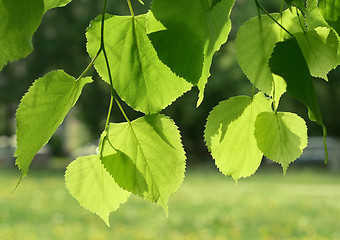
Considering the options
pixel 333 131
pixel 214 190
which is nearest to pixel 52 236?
pixel 214 190

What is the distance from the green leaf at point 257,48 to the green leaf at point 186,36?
0.05 metres

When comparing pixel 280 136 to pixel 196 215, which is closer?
pixel 280 136

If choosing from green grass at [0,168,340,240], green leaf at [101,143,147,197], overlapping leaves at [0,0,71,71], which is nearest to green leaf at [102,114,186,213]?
green leaf at [101,143,147,197]

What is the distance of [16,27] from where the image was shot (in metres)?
0.27

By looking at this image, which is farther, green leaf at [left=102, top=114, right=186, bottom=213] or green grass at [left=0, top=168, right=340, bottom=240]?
green grass at [left=0, top=168, right=340, bottom=240]

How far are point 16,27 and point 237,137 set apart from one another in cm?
20

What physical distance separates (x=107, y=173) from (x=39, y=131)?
0.07 m

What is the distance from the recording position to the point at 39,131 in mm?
323

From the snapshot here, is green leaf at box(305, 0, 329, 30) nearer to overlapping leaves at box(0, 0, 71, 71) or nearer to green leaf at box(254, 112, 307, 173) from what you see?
green leaf at box(254, 112, 307, 173)

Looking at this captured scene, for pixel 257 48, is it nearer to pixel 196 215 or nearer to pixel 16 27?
pixel 16 27

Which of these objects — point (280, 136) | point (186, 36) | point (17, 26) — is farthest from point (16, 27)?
point (280, 136)

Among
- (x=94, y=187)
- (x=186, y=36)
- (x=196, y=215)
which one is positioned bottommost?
(x=196, y=215)

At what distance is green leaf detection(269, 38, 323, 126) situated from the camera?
331mm

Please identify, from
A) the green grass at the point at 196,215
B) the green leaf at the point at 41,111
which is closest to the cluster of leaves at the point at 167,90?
the green leaf at the point at 41,111
